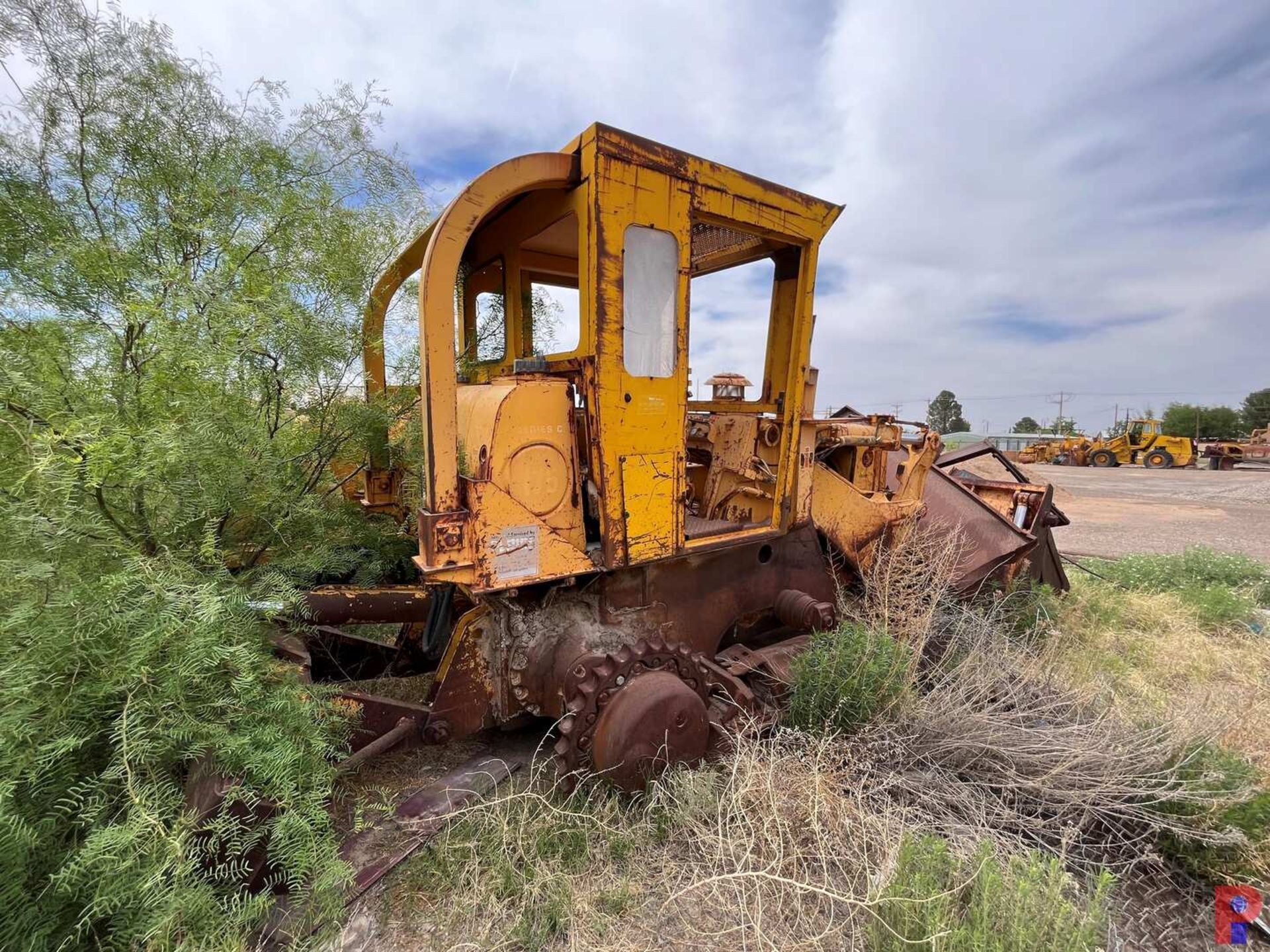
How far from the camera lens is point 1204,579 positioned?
657 cm

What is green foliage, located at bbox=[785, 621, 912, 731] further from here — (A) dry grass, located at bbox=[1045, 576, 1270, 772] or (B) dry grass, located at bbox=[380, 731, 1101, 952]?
(A) dry grass, located at bbox=[1045, 576, 1270, 772]

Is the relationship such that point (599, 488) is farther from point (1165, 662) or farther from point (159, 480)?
point (1165, 662)

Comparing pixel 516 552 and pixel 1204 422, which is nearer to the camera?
pixel 516 552

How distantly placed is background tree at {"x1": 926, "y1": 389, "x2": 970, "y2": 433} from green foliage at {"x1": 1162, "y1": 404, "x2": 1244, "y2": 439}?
18.6 m

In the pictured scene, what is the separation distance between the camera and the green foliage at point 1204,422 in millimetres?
54062

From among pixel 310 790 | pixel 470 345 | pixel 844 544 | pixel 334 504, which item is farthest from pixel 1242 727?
pixel 334 504

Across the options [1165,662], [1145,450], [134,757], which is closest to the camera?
[134,757]

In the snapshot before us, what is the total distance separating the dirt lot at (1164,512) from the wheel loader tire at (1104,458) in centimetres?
502

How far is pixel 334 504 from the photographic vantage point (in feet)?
11.7

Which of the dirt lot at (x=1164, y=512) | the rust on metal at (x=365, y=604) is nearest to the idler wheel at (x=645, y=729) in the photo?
the rust on metal at (x=365, y=604)

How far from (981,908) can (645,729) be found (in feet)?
4.18

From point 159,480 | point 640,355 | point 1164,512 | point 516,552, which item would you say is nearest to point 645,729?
point 516,552

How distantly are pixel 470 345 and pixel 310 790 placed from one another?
2728 mm

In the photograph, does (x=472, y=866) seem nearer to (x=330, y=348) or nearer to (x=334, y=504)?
(x=334, y=504)
